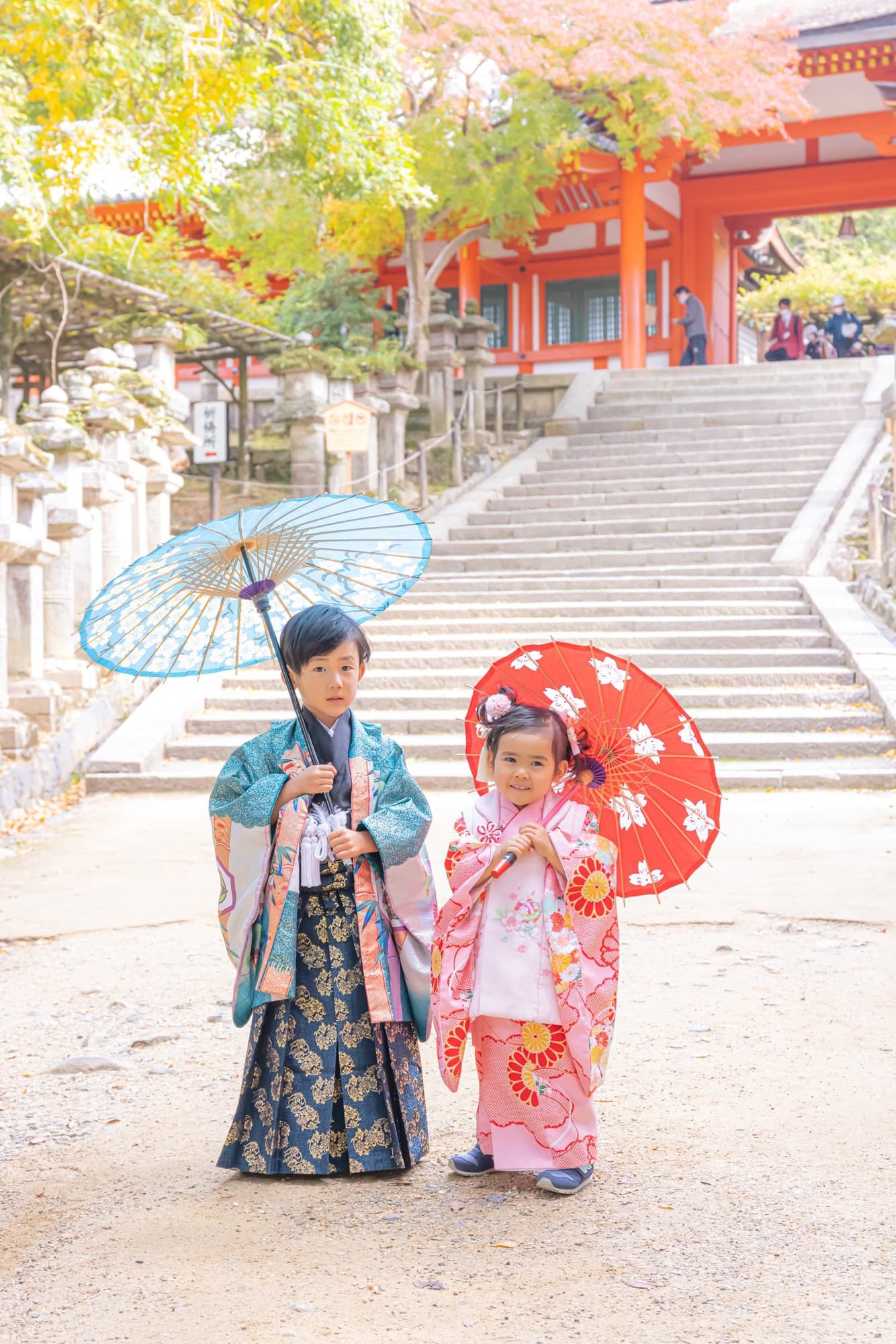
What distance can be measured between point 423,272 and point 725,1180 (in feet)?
48.0

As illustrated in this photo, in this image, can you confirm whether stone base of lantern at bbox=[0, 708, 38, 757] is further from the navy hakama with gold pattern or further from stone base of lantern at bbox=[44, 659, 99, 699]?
the navy hakama with gold pattern

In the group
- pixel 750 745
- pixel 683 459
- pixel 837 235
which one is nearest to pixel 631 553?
pixel 683 459

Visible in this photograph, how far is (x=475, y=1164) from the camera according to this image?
2.69m

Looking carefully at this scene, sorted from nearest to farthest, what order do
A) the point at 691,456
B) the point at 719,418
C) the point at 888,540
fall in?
1. the point at 888,540
2. the point at 691,456
3. the point at 719,418

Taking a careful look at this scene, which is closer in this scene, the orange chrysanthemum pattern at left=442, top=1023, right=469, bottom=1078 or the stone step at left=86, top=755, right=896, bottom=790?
the orange chrysanthemum pattern at left=442, top=1023, right=469, bottom=1078

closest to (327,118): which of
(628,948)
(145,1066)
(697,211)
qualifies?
(628,948)

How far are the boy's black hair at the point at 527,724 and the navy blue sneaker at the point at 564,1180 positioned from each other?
2.59 feet

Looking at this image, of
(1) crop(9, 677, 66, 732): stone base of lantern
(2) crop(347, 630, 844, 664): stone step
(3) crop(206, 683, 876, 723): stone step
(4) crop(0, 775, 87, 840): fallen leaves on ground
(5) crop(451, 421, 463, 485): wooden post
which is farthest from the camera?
(5) crop(451, 421, 463, 485): wooden post

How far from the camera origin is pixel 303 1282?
7.38 ft

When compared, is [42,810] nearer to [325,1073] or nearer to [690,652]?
[690,652]

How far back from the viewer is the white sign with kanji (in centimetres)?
1388

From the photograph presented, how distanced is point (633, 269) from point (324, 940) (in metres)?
16.3

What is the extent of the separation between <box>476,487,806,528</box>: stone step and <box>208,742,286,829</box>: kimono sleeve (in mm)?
10114

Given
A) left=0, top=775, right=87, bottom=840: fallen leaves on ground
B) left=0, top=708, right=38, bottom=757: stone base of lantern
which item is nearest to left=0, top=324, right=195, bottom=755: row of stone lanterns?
left=0, top=708, right=38, bottom=757: stone base of lantern
